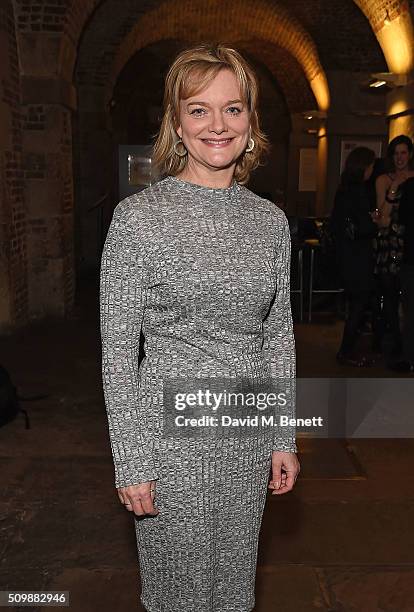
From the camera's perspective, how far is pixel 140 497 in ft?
5.40

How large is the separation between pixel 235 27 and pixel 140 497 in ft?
54.5

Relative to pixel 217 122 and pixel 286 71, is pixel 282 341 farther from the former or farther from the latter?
pixel 286 71

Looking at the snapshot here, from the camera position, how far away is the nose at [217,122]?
1668 millimetres

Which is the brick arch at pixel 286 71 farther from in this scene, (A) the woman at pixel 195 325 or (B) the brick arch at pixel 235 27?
(A) the woman at pixel 195 325
